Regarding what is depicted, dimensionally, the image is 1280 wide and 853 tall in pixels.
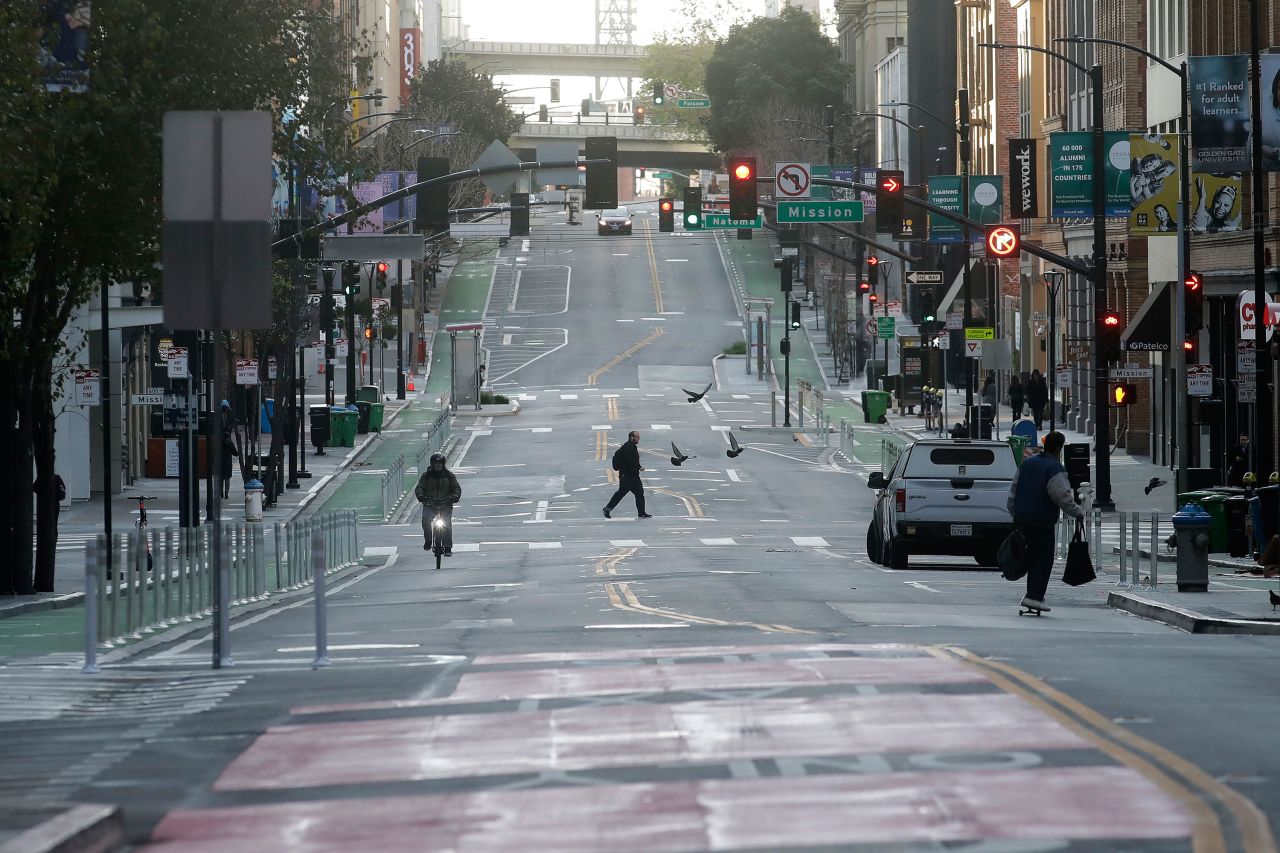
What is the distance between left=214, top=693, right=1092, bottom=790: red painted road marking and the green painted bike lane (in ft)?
184

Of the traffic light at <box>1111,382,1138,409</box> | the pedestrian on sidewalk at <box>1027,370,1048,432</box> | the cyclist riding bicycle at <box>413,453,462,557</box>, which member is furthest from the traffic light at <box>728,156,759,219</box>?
the pedestrian on sidewalk at <box>1027,370,1048,432</box>

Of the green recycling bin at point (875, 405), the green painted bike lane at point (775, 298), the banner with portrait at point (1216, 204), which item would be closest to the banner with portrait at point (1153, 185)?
the banner with portrait at point (1216, 204)

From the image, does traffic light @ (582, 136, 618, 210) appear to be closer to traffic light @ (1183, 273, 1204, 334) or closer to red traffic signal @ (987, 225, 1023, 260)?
red traffic signal @ (987, 225, 1023, 260)

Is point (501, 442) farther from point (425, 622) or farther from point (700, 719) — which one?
point (700, 719)

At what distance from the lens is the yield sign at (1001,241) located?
139 feet

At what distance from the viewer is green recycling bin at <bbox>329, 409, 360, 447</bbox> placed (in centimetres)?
6241

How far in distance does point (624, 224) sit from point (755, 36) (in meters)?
16.3

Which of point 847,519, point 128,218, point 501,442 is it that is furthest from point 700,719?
point 501,442

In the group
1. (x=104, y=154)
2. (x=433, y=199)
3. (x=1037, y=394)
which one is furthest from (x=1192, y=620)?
(x=1037, y=394)

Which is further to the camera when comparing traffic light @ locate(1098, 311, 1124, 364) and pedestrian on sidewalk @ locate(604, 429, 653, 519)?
pedestrian on sidewalk @ locate(604, 429, 653, 519)

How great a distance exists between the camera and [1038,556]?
68.1 ft

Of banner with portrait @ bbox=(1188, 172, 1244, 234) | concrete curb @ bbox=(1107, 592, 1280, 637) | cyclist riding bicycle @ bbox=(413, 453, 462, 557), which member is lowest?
concrete curb @ bbox=(1107, 592, 1280, 637)

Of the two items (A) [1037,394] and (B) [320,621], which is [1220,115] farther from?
(A) [1037,394]

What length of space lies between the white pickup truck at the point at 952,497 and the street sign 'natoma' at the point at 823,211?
2480cm
